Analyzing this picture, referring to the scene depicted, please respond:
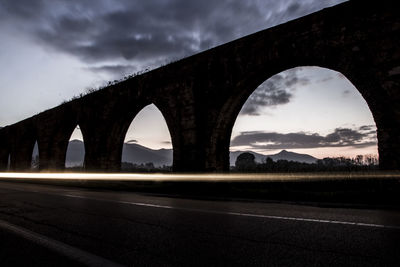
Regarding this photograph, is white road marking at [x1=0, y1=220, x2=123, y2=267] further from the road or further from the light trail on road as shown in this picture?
the light trail on road

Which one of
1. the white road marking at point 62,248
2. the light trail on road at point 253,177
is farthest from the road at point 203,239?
the light trail on road at point 253,177

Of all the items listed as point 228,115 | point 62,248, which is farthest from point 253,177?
point 62,248

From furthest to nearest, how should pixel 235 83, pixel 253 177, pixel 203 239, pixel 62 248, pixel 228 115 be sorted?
pixel 228 115, pixel 235 83, pixel 253 177, pixel 203 239, pixel 62 248

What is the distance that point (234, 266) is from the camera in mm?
2256

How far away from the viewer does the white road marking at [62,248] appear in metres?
2.41

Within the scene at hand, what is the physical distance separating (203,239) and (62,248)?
144 centimetres

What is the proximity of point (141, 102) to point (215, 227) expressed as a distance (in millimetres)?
10006

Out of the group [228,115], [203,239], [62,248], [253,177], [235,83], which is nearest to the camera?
[62,248]

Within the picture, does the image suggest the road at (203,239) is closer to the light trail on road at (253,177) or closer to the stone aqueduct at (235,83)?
the light trail on road at (253,177)

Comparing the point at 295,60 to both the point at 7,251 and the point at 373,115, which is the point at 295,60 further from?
the point at 7,251

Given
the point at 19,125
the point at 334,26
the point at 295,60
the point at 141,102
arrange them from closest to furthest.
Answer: the point at 334,26, the point at 295,60, the point at 141,102, the point at 19,125

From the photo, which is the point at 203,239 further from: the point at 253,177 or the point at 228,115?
the point at 228,115

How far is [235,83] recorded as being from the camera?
930 centimetres

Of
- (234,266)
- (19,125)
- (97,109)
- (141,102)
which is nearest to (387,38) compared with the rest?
(234,266)
